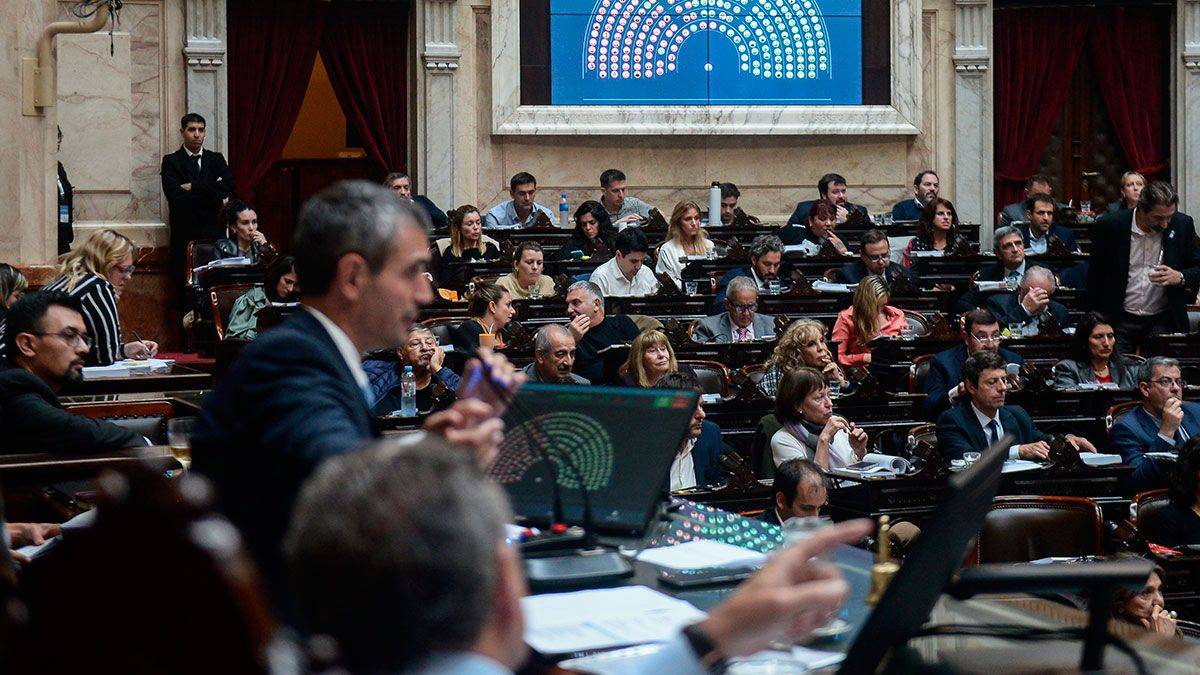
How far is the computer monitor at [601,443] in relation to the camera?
2.31 metres

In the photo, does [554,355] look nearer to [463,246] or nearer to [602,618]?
[463,246]

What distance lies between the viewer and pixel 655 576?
7.30 ft

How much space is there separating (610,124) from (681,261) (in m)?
2.92

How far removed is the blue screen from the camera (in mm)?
12734

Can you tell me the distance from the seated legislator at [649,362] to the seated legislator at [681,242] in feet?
10.3

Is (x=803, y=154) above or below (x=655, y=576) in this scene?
above

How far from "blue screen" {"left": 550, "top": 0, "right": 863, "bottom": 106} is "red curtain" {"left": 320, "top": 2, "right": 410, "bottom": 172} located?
54.6 inches

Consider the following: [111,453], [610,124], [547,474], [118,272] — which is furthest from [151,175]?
[547,474]

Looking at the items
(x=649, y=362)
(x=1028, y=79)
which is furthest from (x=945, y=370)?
(x=1028, y=79)

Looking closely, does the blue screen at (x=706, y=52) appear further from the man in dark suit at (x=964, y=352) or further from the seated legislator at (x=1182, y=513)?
the seated legislator at (x=1182, y=513)

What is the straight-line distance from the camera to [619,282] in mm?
9773

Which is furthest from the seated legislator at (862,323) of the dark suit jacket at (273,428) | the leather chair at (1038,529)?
the dark suit jacket at (273,428)

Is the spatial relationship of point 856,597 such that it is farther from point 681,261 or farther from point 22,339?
point 681,261

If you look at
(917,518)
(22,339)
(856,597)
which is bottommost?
(917,518)
